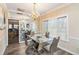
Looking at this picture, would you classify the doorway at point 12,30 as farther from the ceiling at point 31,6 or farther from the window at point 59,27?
the window at point 59,27

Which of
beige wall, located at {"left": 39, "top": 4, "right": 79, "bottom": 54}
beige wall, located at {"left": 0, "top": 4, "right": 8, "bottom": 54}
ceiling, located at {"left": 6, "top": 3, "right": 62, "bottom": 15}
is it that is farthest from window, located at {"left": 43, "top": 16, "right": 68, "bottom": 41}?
beige wall, located at {"left": 0, "top": 4, "right": 8, "bottom": 54}

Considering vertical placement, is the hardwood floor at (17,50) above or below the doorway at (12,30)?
below

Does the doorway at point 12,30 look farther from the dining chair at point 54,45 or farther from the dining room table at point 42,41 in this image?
the dining chair at point 54,45

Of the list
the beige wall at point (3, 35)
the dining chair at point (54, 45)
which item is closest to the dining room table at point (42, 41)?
the dining chair at point (54, 45)

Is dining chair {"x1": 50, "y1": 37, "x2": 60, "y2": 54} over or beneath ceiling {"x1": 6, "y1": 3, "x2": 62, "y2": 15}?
beneath

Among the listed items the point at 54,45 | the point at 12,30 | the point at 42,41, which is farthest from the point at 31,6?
the point at 54,45

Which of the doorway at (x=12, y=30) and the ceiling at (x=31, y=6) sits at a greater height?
the ceiling at (x=31, y=6)

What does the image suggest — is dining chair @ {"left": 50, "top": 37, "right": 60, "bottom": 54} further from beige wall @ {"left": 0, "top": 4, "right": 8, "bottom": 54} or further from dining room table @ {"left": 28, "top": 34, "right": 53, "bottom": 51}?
beige wall @ {"left": 0, "top": 4, "right": 8, "bottom": 54}

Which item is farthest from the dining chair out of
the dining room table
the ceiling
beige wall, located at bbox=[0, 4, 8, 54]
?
beige wall, located at bbox=[0, 4, 8, 54]

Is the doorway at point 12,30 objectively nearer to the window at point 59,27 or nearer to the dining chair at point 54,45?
the window at point 59,27

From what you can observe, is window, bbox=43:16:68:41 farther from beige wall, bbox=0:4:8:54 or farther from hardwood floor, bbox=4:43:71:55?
beige wall, bbox=0:4:8:54

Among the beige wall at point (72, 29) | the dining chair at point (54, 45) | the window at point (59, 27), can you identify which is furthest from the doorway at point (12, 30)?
the beige wall at point (72, 29)

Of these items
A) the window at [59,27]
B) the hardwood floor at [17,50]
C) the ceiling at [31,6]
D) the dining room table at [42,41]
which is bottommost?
the hardwood floor at [17,50]

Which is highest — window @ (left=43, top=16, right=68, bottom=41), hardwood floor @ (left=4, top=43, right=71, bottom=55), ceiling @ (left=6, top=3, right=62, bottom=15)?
ceiling @ (left=6, top=3, right=62, bottom=15)
